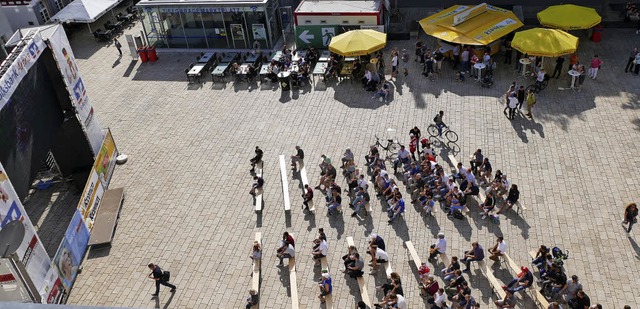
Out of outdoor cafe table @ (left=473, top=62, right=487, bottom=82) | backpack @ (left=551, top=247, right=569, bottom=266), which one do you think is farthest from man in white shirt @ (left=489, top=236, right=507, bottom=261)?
outdoor cafe table @ (left=473, top=62, right=487, bottom=82)

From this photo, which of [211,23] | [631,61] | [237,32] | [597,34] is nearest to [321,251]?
[237,32]

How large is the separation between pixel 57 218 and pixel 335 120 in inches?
428

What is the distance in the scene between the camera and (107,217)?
18.1 metres

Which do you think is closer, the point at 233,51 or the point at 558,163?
the point at 558,163

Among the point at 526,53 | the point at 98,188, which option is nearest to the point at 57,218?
the point at 98,188

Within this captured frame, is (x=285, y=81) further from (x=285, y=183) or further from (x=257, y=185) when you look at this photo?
(x=257, y=185)

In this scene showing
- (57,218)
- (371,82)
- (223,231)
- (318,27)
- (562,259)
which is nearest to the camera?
(562,259)

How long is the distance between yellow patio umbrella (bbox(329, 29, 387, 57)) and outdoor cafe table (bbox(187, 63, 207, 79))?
657 centimetres

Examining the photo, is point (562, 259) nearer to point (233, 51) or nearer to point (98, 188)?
point (98, 188)

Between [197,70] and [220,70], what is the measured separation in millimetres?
1131

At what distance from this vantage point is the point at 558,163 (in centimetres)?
1898

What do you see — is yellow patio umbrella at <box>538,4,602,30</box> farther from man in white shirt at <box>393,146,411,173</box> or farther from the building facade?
the building facade

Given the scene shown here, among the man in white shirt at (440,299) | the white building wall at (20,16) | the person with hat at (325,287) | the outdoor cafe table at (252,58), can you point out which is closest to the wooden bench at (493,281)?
the man in white shirt at (440,299)

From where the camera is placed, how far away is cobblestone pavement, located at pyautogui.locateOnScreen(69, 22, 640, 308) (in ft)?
50.9
